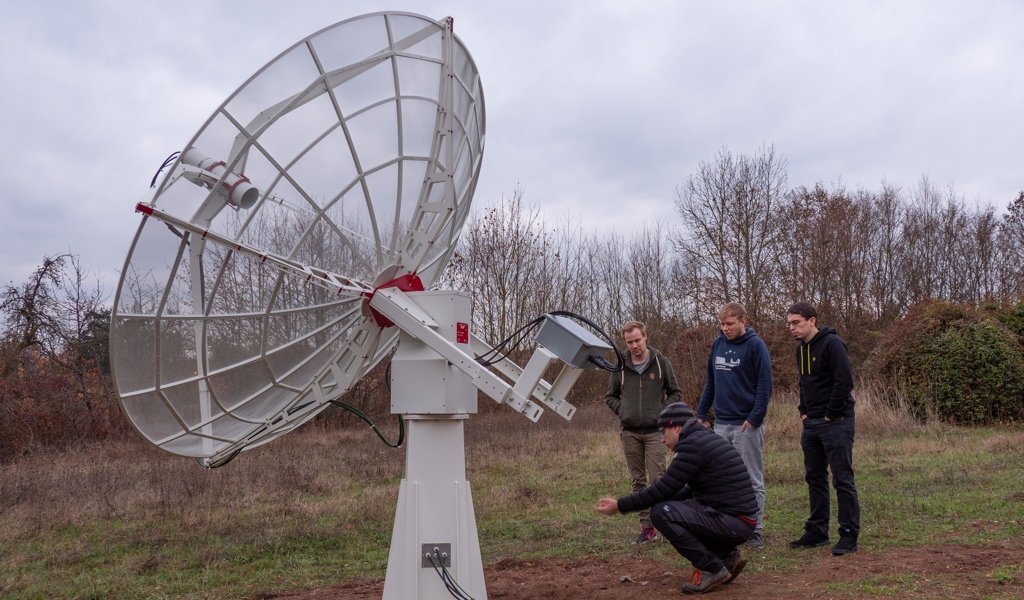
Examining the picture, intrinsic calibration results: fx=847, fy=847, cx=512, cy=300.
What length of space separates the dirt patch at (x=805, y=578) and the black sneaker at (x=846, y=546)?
7 centimetres

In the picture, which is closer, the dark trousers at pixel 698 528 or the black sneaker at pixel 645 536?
the dark trousers at pixel 698 528

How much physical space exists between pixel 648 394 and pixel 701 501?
5.81 feet

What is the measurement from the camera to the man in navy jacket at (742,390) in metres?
6.24

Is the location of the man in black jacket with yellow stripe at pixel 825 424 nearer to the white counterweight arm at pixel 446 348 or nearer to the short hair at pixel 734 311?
the short hair at pixel 734 311

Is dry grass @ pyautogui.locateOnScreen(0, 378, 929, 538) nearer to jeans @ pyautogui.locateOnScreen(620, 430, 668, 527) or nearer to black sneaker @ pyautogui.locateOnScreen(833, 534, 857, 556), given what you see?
jeans @ pyautogui.locateOnScreen(620, 430, 668, 527)

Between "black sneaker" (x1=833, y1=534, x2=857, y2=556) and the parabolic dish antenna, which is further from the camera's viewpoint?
"black sneaker" (x1=833, y1=534, x2=857, y2=556)

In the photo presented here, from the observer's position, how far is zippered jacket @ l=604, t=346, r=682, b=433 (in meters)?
6.82

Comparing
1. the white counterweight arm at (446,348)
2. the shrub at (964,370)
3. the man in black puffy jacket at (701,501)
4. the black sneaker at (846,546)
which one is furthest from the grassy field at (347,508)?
the white counterweight arm at (446,348)

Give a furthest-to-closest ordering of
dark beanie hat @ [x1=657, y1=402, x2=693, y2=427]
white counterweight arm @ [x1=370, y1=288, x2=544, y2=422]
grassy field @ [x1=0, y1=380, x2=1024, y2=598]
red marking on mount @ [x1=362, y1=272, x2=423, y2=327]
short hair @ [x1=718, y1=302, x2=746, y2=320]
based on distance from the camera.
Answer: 1. grassy field @ [x1=0, y1=380, x2=1024, y2=598]
2. short hair @ [x1=718, y1=302, x2=746, y2=320]
3. red marking on mount @ [x1=362, y1=272, x2=423, y2=327]
4. dark beanie hat @ [x1=657, y1=402, x2=693, y2=427]
5. white counterweight arm @ [x1=370, y1=288, x2=544, y2=422]

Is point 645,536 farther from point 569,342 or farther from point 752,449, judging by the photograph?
point 569,342

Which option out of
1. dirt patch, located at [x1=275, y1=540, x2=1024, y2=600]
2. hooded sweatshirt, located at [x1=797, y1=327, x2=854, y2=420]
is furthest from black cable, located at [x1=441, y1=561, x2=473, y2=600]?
hooded sweatshirt, located at [x1=797, y1=327, x2=854, y2=420]

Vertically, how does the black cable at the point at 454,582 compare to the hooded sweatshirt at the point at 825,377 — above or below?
below

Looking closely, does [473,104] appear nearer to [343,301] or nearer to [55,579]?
[343,301]

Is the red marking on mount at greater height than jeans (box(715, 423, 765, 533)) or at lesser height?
greater
